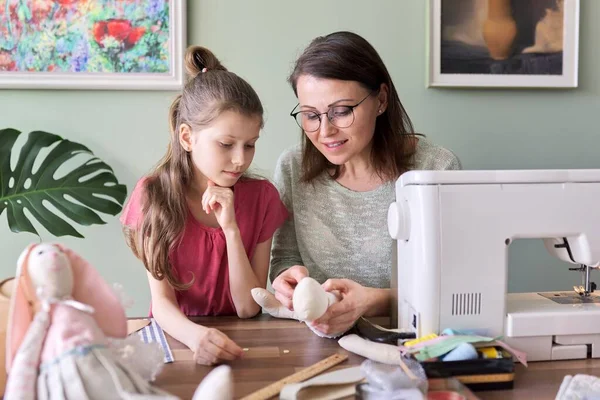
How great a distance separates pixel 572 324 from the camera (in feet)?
3.35

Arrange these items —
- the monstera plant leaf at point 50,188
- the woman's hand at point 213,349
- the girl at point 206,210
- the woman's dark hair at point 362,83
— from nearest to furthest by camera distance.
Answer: the woman's hand at point 213,349
the girl at point 206,210
the woman's dark hair at point 362,83
the monstera plant leaf at point 50,188

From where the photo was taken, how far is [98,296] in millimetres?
750

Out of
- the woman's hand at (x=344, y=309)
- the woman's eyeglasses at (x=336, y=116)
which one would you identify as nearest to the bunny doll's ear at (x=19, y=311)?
the woman's hand at (x=344, y=309)

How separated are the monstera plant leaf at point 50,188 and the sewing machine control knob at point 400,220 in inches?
40.7

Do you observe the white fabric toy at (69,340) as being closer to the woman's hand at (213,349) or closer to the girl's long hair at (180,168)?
the woman's hand at (213,349)

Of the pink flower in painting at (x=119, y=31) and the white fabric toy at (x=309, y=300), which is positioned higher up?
the pink flower in painting at (x=119, y=31)

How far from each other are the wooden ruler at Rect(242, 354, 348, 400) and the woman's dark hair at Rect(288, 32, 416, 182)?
663 mm

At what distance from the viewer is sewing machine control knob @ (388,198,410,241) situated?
1.06 m

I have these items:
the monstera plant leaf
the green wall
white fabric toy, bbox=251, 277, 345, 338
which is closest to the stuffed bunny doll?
A: white fabric toy, bbox=251, 277, 345, 338

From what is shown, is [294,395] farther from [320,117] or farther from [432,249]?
[320,117]

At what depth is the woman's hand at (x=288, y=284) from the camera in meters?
1.17

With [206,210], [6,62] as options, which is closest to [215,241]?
[206,210]

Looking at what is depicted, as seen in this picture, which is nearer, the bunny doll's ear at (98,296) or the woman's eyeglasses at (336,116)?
the bunny doll's ear at (98,296)

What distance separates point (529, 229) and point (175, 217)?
76 cm
